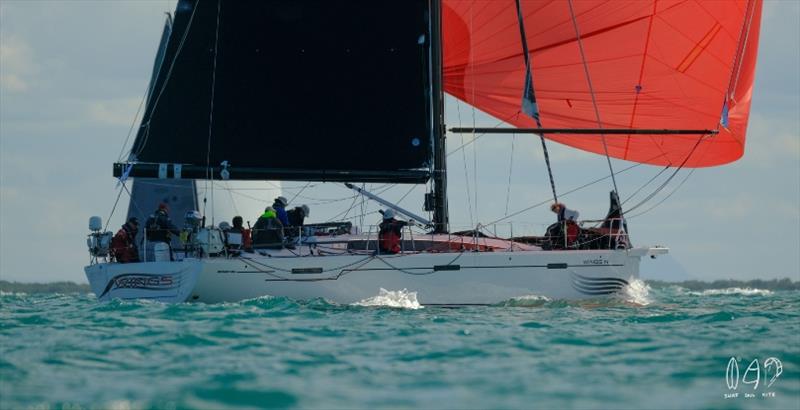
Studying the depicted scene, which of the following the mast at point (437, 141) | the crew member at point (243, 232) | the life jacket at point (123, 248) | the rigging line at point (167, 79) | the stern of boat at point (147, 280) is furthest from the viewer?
the rigging line at point (167, 79)

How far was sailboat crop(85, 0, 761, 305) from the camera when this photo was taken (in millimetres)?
23672

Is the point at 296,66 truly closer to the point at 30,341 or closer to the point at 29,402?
the point at 30,341

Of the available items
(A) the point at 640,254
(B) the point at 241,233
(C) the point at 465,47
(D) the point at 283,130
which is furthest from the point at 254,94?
(A) the point at 640,254

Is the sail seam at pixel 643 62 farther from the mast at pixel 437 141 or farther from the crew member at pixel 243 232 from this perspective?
the crew member at pixel 243 232

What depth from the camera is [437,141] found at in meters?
26.2

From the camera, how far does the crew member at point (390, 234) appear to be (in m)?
24.0

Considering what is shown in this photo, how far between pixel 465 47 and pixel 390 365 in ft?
51.4

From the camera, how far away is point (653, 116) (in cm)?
2873

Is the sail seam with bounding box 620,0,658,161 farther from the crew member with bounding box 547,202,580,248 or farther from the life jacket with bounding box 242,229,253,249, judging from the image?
the life jacket with bounding box 242,229,253,249

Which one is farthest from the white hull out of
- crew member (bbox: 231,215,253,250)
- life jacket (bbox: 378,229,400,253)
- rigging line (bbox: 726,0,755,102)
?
rigging line (bbox: 726,0,755,102)

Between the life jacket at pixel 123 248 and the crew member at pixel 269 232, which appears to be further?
the life jacket at pixel 123 248

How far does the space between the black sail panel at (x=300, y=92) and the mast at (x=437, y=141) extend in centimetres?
18

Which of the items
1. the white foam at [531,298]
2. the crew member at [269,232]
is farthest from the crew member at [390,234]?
the white foam at [531,298]
